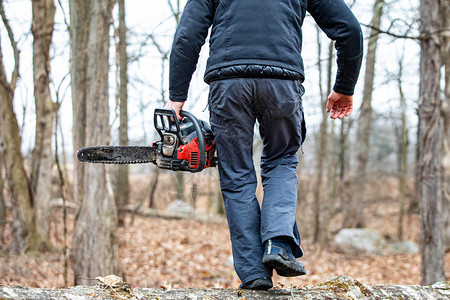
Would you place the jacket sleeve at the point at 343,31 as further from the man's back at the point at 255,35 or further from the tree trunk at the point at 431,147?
the tree trunk at the point at 431,147

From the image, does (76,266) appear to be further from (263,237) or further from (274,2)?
(274,2)

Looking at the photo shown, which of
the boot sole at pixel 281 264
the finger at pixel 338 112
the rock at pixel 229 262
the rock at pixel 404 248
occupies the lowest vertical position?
the rock at pixel 404 248

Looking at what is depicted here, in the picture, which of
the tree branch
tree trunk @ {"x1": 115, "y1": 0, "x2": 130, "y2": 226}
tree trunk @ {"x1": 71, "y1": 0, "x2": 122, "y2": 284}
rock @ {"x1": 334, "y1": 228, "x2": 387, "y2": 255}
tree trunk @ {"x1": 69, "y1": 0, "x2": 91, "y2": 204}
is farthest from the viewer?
rock @ {"x1": 334, "y1": 228, "x2": 387, "y2": 255}

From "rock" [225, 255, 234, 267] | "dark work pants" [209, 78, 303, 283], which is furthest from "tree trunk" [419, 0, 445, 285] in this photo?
"rock" [225, 255, 234, 267]

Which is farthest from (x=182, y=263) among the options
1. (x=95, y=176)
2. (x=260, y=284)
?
(x=260, y=284)

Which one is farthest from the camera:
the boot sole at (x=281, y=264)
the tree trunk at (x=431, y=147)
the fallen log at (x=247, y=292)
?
the tree trunk at (x=431, y=147)

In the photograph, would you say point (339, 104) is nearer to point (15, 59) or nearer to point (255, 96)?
point (255, 96)

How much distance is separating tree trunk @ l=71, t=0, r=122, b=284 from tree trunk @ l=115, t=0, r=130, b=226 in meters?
1.02

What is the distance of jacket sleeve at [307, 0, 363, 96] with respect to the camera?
2.49 meters

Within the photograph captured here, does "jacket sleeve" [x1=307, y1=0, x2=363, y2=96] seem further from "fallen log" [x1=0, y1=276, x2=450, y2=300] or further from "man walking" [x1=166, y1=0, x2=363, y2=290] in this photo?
"fallen log" [x1=0, y1=276, x2=450, y2=300]

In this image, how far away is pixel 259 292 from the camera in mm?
2287

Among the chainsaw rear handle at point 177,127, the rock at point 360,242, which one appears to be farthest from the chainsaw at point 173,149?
the rock at point 360,242

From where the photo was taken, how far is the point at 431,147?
5035 mm

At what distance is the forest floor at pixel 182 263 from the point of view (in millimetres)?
6520
